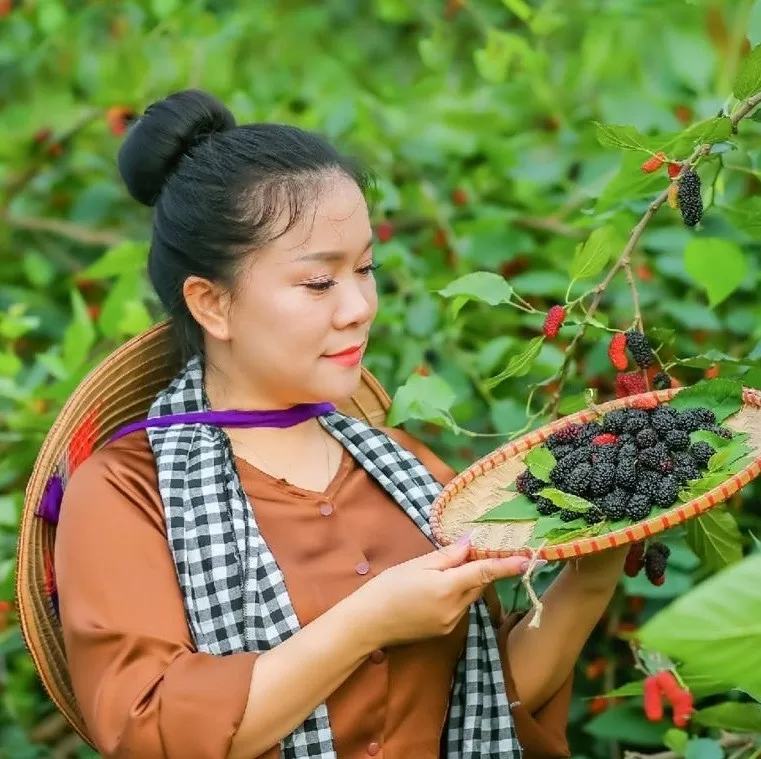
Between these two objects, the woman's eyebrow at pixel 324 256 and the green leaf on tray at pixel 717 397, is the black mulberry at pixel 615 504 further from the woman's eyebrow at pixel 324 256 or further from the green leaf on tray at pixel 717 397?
the woman's eyebrow at pixel 324 256

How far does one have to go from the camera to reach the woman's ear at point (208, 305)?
153 cm

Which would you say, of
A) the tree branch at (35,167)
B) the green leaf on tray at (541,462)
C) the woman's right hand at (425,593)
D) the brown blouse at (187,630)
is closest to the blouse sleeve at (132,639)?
the brown blouse at (187,630)

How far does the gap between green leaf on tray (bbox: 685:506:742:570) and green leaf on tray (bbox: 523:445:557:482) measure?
242 mm

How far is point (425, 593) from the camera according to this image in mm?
1307

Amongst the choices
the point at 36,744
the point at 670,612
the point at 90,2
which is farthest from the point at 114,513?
the point at 90,2

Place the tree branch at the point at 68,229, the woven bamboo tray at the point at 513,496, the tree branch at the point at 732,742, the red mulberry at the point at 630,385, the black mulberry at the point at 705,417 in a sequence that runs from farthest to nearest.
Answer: the tree branch at the point at 68,229
the tree branch at the point at 732,742
the red mulberry at the point at 630,385
the black mulberry at the point at 705,417
the woven bamboo tray at the point at 513,496

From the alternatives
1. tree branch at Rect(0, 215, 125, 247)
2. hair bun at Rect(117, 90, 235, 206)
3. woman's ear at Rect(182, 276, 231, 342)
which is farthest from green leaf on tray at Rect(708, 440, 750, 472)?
tree branch at Rect(0, 215, 125, 247)

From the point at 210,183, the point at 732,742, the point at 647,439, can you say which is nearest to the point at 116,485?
the point at 210,183

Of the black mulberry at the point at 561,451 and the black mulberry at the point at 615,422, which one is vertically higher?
the black mulberry at the point at 615,422

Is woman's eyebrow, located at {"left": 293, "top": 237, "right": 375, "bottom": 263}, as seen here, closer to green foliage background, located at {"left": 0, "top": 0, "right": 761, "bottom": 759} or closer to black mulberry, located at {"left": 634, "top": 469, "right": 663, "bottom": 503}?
green foliage background, located at {"left": 0, "top": 0, "right": 761, "bottom": 759}

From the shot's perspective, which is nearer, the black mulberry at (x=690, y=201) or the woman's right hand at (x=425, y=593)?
the woman's right hand at (x=425, y=593)

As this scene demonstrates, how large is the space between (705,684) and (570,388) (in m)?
0.79

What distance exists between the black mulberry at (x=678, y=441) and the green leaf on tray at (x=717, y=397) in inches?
3.1

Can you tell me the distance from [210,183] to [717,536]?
28.3 inches
